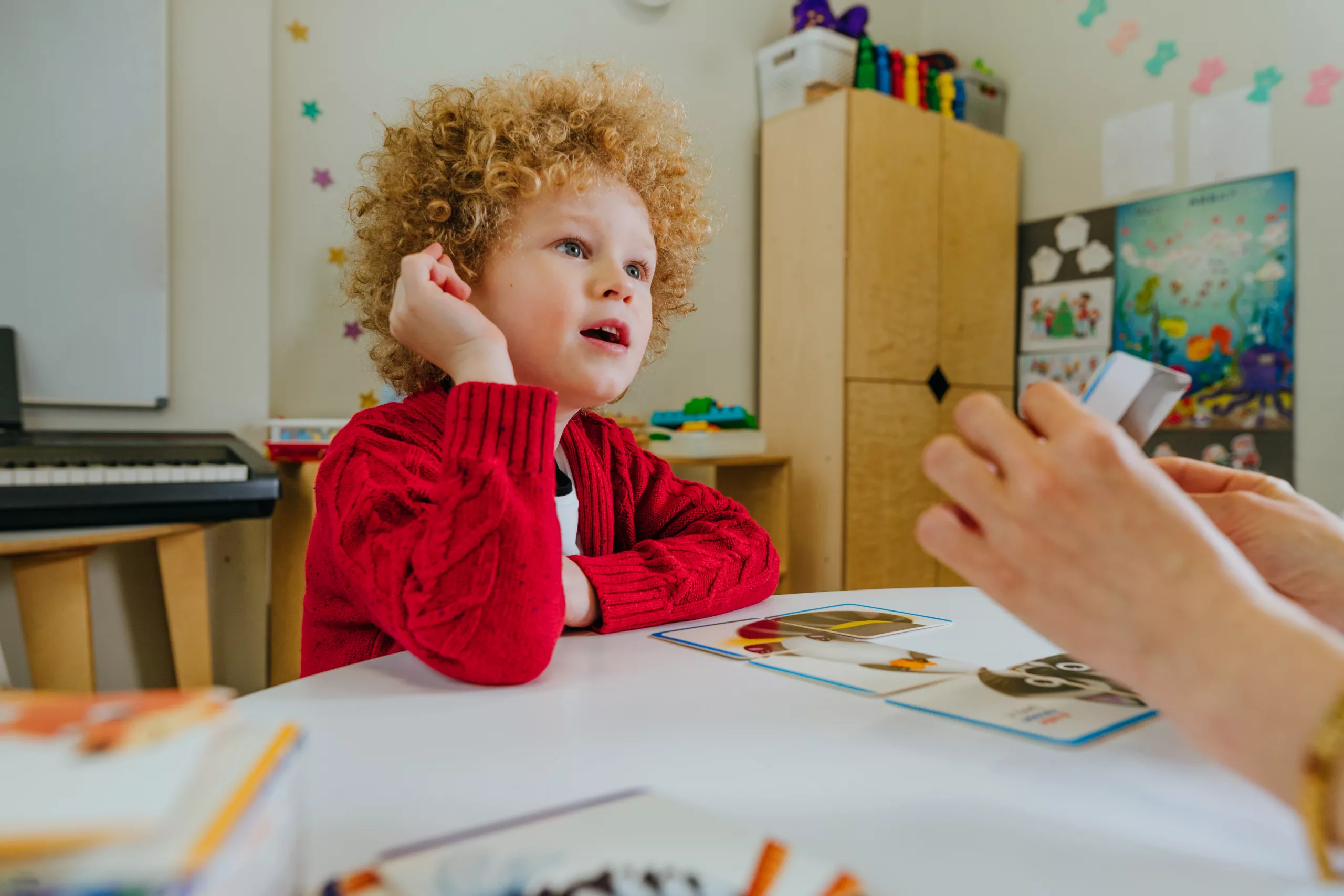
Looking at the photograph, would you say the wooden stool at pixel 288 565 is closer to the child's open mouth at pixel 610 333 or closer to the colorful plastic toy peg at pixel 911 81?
the child's open mouth at pixel 610 333

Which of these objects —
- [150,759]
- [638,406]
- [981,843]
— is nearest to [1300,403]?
[638,406]

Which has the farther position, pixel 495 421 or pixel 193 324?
pixel 193 324

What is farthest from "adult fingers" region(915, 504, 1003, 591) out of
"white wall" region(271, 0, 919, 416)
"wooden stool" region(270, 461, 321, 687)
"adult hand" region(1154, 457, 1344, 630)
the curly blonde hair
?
"white wall" region(271, 0, 919, 416)

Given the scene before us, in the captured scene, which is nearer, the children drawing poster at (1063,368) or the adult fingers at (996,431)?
the adult fingers at (996,431)

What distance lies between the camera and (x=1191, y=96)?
2664 mm

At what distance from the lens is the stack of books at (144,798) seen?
219 millimetres

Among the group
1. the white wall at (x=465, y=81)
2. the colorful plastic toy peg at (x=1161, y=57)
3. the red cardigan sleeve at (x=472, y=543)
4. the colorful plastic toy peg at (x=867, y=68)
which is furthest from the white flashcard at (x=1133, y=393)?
the colorful plastic toy peg at (x=1161, y=57)

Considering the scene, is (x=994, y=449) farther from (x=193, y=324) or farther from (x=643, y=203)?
(x=193, y=324)

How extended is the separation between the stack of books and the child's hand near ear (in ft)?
1.69

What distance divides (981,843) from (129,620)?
197cm

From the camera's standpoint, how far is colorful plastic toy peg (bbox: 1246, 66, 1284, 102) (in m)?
2.50

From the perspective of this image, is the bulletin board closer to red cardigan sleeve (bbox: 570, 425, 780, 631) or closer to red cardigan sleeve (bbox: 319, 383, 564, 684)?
red cardigan sleeve (bbox: 570, 425, 780, 631)

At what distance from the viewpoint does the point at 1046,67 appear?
3.04m

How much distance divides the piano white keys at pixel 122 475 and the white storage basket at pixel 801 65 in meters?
1.98
